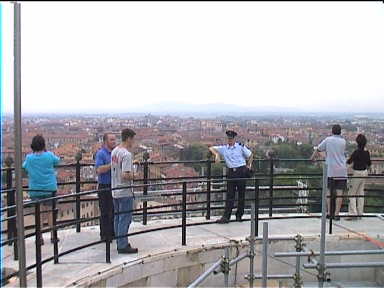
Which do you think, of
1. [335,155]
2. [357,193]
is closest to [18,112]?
[335,155]

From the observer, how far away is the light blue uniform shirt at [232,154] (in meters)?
7.33

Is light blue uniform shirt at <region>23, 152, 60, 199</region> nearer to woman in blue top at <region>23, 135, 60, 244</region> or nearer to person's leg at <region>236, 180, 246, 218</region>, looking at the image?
woman in blue top at <region>23, 135, 60, 244</region>

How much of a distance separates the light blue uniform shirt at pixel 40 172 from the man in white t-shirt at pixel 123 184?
2.52ft

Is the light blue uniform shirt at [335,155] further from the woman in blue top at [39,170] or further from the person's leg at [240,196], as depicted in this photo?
the woman in blue top at [39,170]

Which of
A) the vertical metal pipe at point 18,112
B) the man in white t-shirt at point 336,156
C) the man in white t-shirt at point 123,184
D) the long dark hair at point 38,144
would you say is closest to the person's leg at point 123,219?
the man in white t-shirt at point 123,184

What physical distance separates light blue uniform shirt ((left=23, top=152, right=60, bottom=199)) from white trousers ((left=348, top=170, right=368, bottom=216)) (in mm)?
4655

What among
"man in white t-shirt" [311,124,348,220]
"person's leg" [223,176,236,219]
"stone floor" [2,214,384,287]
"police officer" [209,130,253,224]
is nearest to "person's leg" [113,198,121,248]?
"stone floor" [2,214,384,287]

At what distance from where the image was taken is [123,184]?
18.7ft

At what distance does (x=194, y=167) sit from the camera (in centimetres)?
804

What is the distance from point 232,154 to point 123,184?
7.12 feet

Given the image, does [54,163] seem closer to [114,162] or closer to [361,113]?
[114,162]

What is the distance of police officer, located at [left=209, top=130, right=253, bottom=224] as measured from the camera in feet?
24.0

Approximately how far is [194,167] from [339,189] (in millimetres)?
2317

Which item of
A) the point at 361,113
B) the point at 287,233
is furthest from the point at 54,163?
the point at 361,113
